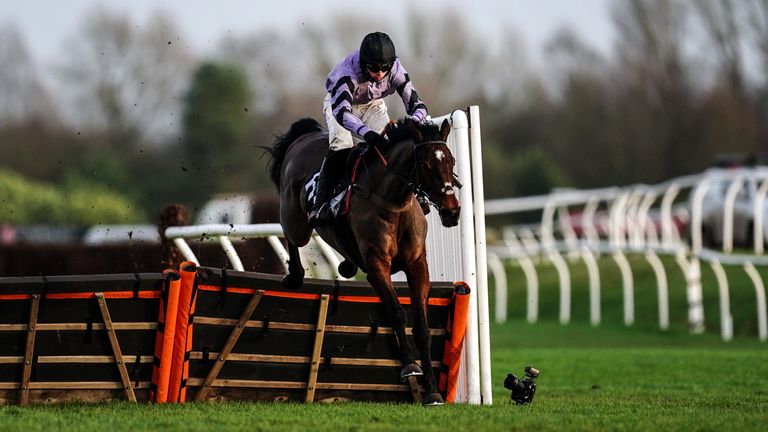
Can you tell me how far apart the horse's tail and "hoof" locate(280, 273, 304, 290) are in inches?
61.4

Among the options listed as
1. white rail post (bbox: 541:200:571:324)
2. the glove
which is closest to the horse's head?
the glove

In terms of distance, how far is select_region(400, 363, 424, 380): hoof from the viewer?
23.2ft

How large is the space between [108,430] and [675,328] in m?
11.9

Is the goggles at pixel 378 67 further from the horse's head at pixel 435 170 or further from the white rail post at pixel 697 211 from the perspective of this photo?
the white rail post at pixel 697 211

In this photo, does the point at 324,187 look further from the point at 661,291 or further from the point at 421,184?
the point at 661,291

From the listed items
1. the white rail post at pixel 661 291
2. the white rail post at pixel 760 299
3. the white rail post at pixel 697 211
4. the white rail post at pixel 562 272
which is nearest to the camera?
the white rail post at pixel 760 299

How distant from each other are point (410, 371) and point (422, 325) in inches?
10.8

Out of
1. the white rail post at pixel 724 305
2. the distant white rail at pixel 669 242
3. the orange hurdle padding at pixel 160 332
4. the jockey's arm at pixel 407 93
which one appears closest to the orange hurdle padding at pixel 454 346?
the jockey's arm at pixel 407 93

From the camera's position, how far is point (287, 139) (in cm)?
876

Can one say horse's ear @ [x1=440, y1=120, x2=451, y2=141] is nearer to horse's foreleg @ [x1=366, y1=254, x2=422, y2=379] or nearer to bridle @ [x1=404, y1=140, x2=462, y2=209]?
bridle @ [x1=404, y1=140, x2=462, y2=209]

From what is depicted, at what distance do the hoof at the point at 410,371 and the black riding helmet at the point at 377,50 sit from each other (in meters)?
1.68

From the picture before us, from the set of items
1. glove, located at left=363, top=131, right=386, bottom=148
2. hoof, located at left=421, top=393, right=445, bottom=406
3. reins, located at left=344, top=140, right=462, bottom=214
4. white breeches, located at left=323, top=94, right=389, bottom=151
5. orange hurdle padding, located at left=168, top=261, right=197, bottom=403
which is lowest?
hoof, located at left=421, top=393, right=445, bottom=406

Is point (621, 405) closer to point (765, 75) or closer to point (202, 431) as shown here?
point (202, 431)

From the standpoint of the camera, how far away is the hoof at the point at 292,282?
7.27m
